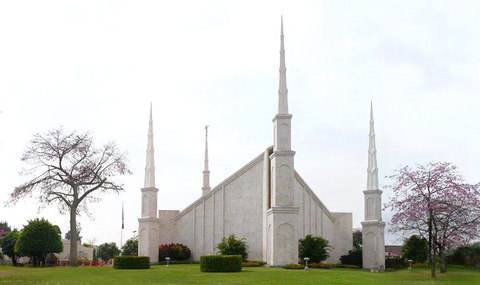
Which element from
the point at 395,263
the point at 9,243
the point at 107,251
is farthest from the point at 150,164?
the point at 107,251

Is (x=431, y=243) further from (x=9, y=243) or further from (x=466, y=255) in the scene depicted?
(x=9, y=243)

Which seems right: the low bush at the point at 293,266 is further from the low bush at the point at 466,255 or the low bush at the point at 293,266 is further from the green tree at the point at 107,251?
the green tree at the point at 107,251

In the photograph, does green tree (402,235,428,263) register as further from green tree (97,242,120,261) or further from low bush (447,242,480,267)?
green tree (97,242,120,261)

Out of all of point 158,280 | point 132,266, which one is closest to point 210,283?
point 158,280

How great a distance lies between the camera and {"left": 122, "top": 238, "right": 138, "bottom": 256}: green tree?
60.4 m

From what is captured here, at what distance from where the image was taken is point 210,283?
2484 cm

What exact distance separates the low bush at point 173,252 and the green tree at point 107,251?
53121 mm

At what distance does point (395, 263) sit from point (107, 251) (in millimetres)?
Answer: 61691

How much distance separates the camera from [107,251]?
100250 mm

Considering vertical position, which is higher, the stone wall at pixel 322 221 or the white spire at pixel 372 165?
the white spire at pixel 372 165

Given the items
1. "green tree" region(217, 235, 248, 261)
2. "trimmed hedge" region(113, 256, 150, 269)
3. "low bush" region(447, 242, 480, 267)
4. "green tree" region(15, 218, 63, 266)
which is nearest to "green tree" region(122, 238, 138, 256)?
"green tree" region(15, 218, 63, 266)

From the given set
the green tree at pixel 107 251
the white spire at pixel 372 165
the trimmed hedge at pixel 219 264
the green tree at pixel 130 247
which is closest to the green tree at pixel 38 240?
the green tree at pixel 130 247

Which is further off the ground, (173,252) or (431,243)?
(431,243)

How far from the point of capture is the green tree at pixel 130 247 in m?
60.4
